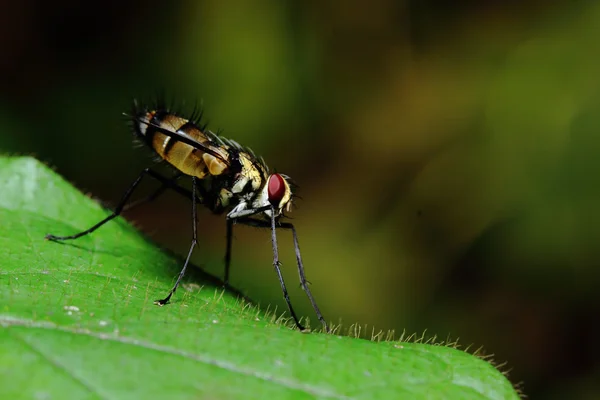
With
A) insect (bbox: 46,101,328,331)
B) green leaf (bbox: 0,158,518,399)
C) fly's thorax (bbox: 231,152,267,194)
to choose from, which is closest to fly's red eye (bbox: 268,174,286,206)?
insect (bbox: 46,101,328,331)

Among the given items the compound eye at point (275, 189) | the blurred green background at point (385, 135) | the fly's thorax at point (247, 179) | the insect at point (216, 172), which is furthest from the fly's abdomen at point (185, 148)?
the blurred green background at point (385, 135)

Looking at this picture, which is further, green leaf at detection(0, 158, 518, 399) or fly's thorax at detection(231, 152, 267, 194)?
fly's thorax at detection(231, 152, 267, 194)

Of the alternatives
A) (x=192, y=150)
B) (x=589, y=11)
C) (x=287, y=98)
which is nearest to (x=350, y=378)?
(x=192, y=150)

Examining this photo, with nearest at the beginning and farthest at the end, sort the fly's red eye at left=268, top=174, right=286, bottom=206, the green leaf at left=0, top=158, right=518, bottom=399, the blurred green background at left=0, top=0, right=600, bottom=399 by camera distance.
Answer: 1. the green leaf at left=0, top=158, right=518, bottom=399
2. the fly's red eye at left=268, top=174, right=286, bottom=206
3. the blurred green background at left=0, top=0, right=600, bottom=399

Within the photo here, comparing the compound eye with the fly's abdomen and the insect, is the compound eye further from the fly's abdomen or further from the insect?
the fly's abdomen

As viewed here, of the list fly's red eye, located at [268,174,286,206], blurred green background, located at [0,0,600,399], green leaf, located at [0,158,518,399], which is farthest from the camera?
blurred green background, located at [0,0,600,399]

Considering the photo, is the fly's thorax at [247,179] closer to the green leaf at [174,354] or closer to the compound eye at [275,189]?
the compound eye at [275,189]

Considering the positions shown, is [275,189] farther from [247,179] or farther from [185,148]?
[185,148]

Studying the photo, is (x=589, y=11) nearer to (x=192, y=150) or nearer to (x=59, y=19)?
(x=192, y=150)
